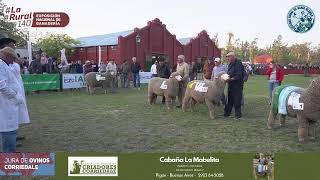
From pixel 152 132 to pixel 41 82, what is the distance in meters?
12.5

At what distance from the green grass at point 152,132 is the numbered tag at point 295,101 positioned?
2.31 feet

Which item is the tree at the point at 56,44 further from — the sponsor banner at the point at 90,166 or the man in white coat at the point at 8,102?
the sponsor banner at the point at 90,166

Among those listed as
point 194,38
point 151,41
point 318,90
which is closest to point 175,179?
point 318,90

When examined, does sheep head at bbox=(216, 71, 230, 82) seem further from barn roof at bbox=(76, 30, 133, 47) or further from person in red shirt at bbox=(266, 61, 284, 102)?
barn roof at bbox=(76, 30, 133, 47)

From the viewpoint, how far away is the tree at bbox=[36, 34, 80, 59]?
36.4 meters

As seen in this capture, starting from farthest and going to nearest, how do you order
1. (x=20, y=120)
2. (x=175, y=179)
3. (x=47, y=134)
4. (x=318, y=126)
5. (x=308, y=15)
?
(x=318, y=126) → (x=47, y=134) → (x=308, y=15) → (x=20, y=120) → (x=175, y=179)

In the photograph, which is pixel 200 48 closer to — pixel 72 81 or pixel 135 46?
pixel 135 46

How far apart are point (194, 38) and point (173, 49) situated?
6.30 m

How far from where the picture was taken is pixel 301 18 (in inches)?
289

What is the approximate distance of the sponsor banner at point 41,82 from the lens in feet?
62.7

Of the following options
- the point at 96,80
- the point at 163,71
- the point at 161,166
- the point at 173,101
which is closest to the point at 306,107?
A: the point at 161,166

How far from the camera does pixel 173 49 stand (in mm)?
39969

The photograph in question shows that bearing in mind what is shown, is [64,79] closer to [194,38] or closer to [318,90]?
[318,90]

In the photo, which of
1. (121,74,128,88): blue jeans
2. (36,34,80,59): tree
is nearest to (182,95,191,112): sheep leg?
(121,74,128,88): blue jeans
